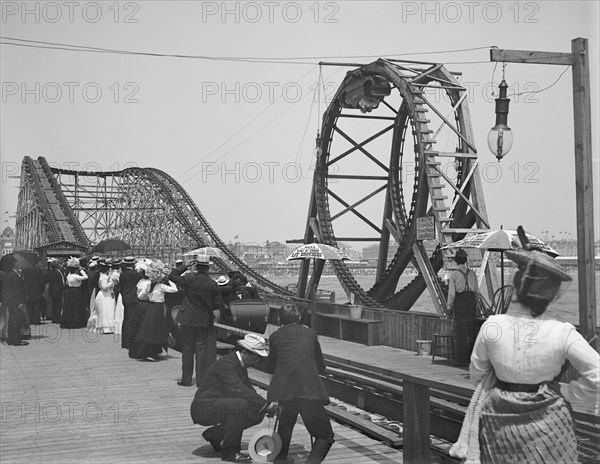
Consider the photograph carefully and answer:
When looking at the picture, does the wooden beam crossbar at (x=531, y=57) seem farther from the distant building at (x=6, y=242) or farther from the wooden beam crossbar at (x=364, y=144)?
the wooden beam crossbar at (x=364, y=144)

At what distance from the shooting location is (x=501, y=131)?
9945 mm

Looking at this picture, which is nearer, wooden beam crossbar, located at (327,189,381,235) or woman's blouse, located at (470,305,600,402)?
woman's blouse, located at (470,305,600,402)

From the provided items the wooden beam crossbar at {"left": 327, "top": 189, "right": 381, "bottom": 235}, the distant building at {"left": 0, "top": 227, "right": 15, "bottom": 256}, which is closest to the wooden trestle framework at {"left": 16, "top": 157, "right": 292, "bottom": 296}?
the distant building at {"left": 0, "top": 227, "right": 15, "bottom": 256}

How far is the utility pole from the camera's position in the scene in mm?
7625

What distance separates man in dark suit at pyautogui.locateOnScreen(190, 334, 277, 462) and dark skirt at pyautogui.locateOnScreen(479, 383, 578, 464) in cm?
290

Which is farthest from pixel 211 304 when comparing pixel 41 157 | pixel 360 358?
pixel 41 157

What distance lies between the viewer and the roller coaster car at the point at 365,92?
68.1 ft

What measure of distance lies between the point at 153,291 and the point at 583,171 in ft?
23.3

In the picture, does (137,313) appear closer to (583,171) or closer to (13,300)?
(13,300)

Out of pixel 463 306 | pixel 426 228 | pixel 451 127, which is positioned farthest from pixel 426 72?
pixel 463 306

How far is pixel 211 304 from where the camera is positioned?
1017 centimetres

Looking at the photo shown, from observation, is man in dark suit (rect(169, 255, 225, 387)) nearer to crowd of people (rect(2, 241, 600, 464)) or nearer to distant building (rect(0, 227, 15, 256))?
crowd of people (rect(2, 241, 600, 464))

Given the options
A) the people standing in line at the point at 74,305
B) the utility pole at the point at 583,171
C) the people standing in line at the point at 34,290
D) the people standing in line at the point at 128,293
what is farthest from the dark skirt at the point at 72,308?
the utility pole at the point at 583,171

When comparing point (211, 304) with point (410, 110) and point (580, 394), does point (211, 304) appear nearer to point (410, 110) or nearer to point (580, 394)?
point (580, 394)
